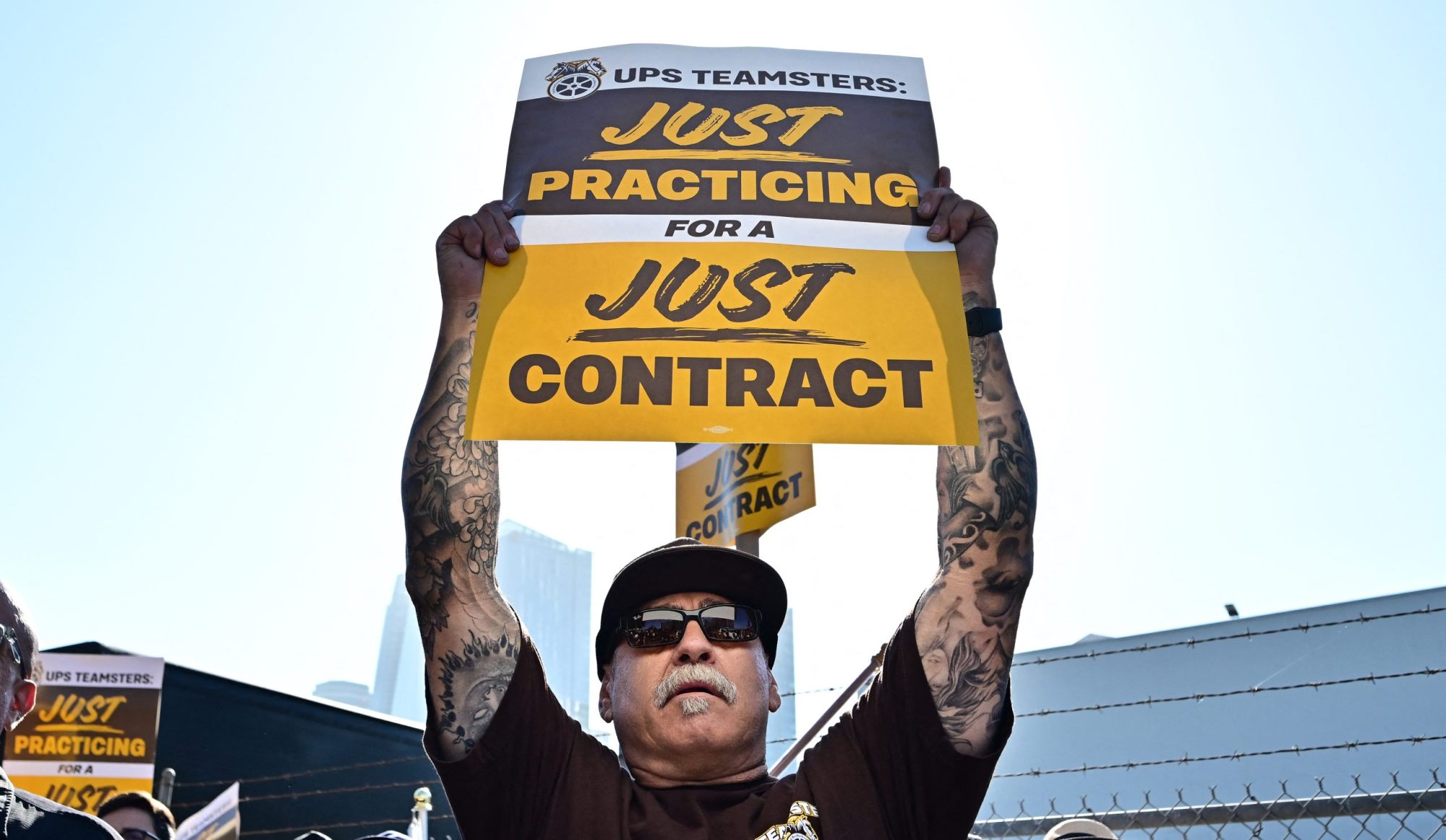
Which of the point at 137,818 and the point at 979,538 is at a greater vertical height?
the point at 979,538

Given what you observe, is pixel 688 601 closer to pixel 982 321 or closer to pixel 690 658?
pixel 690 658

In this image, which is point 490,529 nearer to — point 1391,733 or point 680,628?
point 680,628

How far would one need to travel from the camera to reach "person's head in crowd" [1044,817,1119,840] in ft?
14.3

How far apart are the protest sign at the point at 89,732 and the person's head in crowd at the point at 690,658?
707 cm

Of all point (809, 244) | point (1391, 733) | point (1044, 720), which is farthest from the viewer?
point (1044, 720)

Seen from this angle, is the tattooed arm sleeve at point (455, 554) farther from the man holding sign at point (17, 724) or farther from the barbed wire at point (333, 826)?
the barbed wire at point (333, 826)

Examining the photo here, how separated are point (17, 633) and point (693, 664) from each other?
162 centimetres

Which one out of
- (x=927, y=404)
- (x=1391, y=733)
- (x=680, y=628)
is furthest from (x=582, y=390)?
(x=1391, y=733)

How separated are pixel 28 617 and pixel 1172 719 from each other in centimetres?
1618

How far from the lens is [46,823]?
248 cm

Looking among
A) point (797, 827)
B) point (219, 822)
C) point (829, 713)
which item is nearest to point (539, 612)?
point (219, 822)

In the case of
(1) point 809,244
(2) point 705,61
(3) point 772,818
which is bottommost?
(3) point 772,818

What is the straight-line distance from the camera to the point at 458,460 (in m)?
2.45

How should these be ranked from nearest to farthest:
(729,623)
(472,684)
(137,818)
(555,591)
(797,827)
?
1. (797,827)
2. (472,684)
3. (729,623)
4. (137,818)
5. (555,591)
